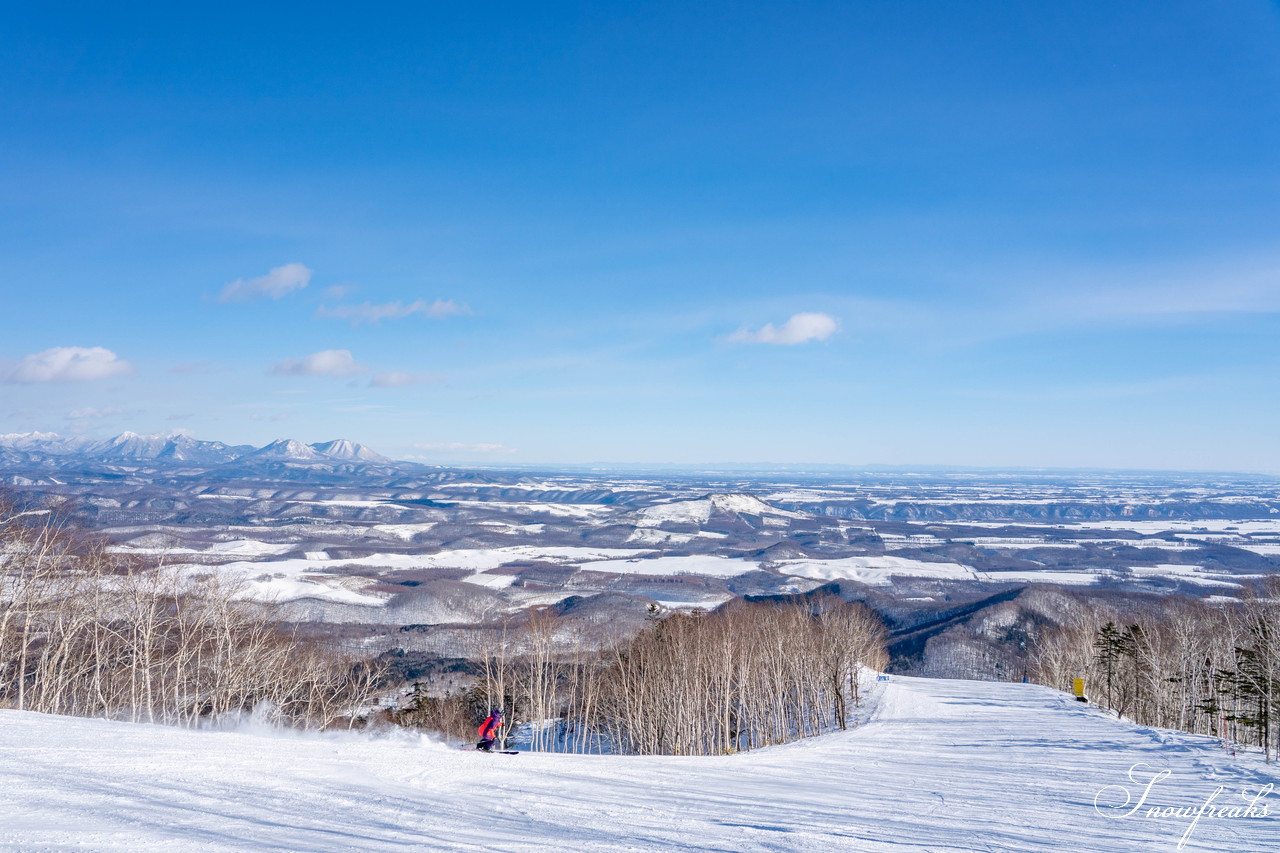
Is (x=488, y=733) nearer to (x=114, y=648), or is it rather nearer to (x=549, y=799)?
(x=549, y=799)

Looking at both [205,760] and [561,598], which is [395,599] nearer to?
[561,598]

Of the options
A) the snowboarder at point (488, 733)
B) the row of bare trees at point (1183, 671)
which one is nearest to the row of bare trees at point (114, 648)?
the snowboarder at point (488, 733)

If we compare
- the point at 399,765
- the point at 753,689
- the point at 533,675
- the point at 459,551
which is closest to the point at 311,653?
the point at 533,675

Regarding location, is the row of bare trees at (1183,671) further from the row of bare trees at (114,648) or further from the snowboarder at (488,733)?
the row of bare trees at (114,648)

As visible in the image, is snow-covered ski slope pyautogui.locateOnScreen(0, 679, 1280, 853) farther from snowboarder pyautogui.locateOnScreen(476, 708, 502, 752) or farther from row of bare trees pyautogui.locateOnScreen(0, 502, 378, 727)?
row of bare trees pyautogui.locateOnScreen(0, 502, 378, 727)

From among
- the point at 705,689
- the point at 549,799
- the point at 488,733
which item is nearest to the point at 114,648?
the point at 488,733

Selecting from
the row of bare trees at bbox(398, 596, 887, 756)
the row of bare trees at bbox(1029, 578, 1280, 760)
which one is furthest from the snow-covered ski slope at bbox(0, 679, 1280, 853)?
the row of bare trees at bbox(1029, 578, 1280, 760)
